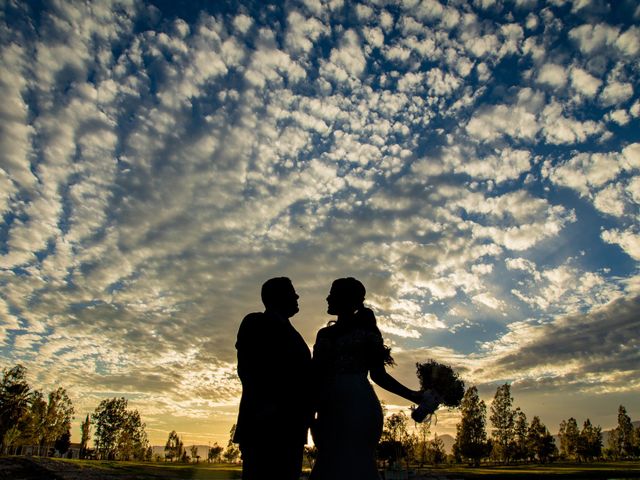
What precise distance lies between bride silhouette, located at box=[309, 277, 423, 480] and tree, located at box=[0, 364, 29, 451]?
89.0m

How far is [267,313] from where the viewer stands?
4.57m

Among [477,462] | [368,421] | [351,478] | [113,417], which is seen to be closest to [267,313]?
[368,421]

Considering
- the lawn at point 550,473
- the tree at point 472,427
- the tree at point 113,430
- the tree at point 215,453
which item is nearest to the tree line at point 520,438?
the tree at point 472,427

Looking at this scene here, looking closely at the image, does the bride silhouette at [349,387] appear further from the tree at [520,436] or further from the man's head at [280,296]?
the tree at [520,436]

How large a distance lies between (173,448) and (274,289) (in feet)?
585

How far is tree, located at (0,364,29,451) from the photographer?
7182 centimetres

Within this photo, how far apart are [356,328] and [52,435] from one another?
363 feet

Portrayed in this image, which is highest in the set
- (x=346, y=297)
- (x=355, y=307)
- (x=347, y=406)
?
(x=346, y=297)

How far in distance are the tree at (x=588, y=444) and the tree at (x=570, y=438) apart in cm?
128

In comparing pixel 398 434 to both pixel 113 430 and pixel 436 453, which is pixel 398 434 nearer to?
pixel 436 453

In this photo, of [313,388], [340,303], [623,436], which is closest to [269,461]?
[313,388]

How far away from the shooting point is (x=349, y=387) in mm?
4535

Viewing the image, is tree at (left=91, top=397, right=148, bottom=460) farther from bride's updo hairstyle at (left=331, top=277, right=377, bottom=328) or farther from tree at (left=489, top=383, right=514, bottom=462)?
bride's updo hairstyle at (left=331, top=277, right=377, bottom=328)

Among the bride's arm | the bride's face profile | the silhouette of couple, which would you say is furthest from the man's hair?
the bride's arm
